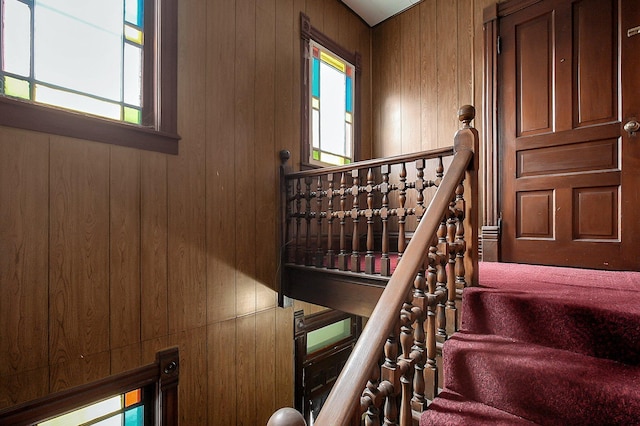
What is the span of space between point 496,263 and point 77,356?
2737mm

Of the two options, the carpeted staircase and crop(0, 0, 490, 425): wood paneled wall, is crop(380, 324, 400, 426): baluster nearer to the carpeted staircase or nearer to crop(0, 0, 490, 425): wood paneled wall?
the carpeted staircase

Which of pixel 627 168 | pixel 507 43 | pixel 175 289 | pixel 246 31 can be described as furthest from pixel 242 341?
pixel 507 43

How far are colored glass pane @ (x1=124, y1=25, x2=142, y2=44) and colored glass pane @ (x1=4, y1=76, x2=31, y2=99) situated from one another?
61 centimetres

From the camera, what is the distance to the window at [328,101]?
295 cm

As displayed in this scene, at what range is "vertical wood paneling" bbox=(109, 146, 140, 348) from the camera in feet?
5.92

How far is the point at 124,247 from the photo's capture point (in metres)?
1.84

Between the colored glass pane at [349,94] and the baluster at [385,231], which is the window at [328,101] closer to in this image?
the colored glass pane at [349,94]

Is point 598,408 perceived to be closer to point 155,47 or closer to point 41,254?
point 41,254

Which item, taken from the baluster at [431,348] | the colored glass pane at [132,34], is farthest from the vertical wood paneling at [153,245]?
the baluster at [431,348]

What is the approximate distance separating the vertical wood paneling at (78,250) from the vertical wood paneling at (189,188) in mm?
358

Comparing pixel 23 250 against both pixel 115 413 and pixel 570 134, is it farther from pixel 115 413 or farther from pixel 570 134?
pixel 570 134

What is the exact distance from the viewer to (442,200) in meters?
1.36

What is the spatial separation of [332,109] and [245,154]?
120 cm

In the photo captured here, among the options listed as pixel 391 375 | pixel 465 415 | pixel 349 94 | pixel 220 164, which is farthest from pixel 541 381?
pixel 349 94
